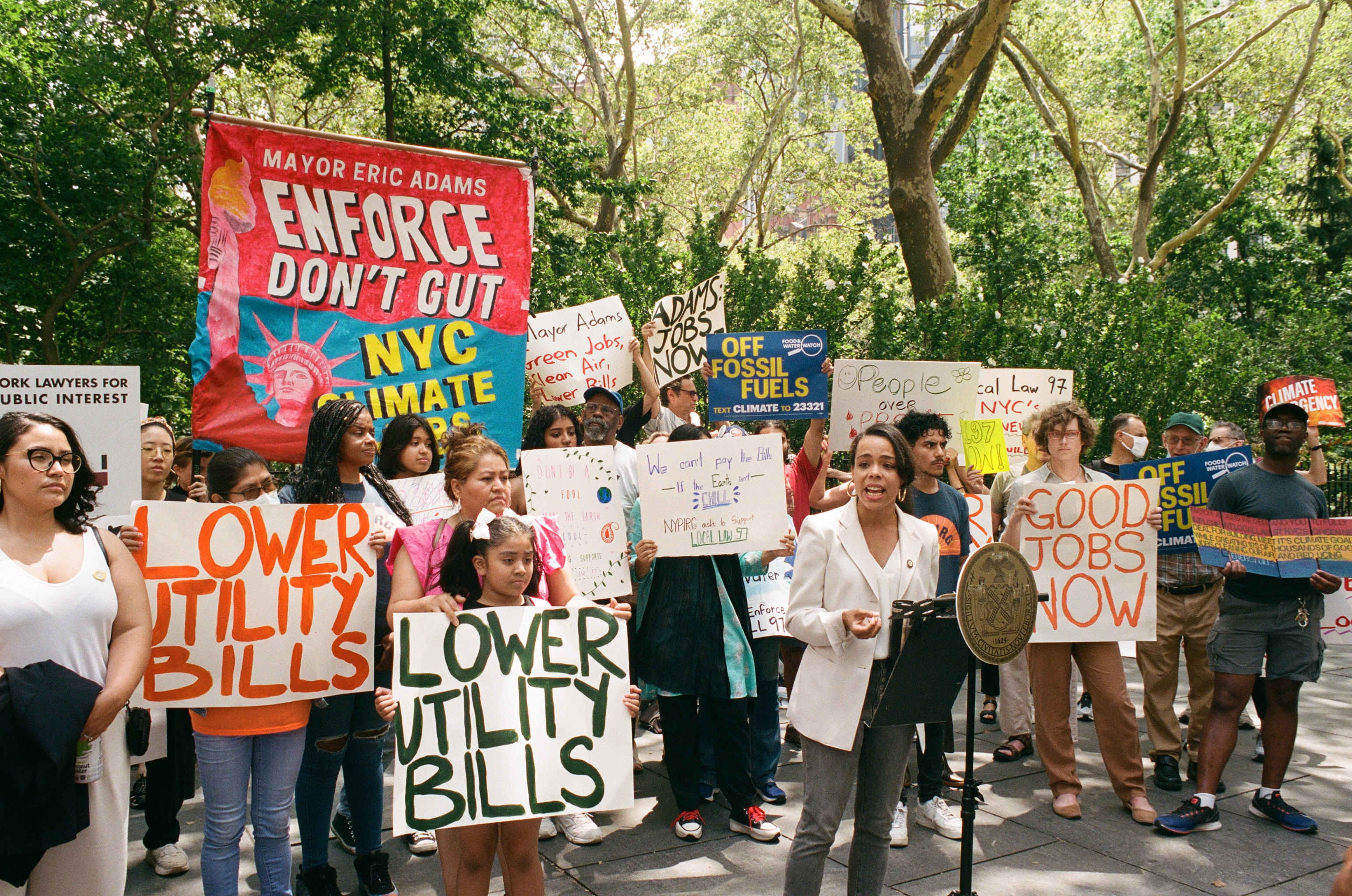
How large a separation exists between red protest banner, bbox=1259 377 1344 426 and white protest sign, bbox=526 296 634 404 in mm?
4743

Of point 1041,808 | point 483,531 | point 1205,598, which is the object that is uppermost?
point 483,531

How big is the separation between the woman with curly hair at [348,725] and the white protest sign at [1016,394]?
5.29 meters

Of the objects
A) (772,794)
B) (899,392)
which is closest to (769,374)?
(899,392)

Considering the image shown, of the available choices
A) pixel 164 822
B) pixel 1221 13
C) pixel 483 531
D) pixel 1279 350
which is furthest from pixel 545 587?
pixel 1221 13

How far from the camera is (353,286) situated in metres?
5.70

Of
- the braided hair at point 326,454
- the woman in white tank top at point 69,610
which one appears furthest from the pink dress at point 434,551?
the woman in white tank top at point 69,610

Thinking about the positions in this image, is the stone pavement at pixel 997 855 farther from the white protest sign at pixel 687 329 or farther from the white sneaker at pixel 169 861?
the white protest sign at pixel 687 329

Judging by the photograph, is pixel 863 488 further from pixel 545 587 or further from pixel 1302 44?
pixel 1302 44

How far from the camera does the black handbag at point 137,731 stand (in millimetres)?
3205

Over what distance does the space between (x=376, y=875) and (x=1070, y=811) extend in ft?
10.9

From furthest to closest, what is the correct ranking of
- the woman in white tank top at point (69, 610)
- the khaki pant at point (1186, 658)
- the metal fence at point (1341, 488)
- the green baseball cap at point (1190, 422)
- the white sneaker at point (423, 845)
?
the metal fence at point (1341, 488) < the green baseball cap at point (1190, 422) < the khaki pant at point (1186, 658) < the white sneaker at point (423, 845) < the woman in white tank top at point (69, 610)

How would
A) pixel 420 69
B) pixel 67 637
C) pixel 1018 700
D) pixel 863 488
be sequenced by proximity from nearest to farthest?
pixel 67 637 < pixel 863 488 < pixel 1018 700 < pixel 420 69

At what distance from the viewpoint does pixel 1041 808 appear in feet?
16.8

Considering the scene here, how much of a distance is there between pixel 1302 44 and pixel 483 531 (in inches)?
944
